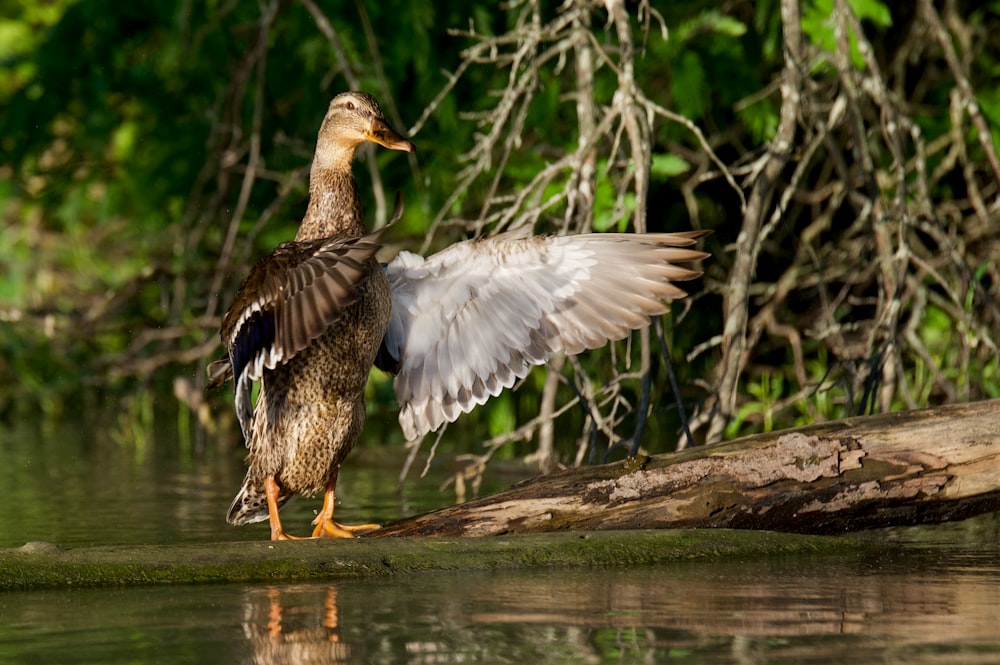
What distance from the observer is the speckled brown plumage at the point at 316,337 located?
13.9ft

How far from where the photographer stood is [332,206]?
505cm

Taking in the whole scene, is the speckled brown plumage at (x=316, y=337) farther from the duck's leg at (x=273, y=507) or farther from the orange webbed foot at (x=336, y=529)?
the orange webbed foot at (x=336, y=529)

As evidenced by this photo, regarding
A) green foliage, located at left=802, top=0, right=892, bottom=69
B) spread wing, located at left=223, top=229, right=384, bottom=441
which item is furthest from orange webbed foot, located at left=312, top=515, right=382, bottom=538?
green foliage, located at left=802, top=0, right=892, bottom=69

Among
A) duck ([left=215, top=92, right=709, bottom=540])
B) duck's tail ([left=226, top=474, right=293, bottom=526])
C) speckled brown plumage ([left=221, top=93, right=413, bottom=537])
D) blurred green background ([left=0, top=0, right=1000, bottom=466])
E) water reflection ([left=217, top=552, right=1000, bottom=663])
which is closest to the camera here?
water reflection ([left=217, top=552, right=1000, bottom=663])

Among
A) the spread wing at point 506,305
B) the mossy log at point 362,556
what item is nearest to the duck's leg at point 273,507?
the spread wing at point 506,305

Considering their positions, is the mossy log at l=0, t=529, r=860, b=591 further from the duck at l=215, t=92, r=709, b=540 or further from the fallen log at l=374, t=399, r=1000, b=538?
the duck at l=215, t=92, r=709, b=540

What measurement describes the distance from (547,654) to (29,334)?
24.3 ft

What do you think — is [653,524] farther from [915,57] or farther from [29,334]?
[29,334]

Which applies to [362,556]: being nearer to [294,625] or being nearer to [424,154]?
[294,625]

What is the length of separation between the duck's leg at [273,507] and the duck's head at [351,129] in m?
1.14

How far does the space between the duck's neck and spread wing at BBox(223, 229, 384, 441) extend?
49 centimetres

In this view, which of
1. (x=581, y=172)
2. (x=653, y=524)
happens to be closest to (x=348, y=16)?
(x=581, y=172)

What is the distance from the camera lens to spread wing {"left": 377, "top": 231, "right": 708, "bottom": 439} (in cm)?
478

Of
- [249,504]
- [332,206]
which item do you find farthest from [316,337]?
[249,504]
